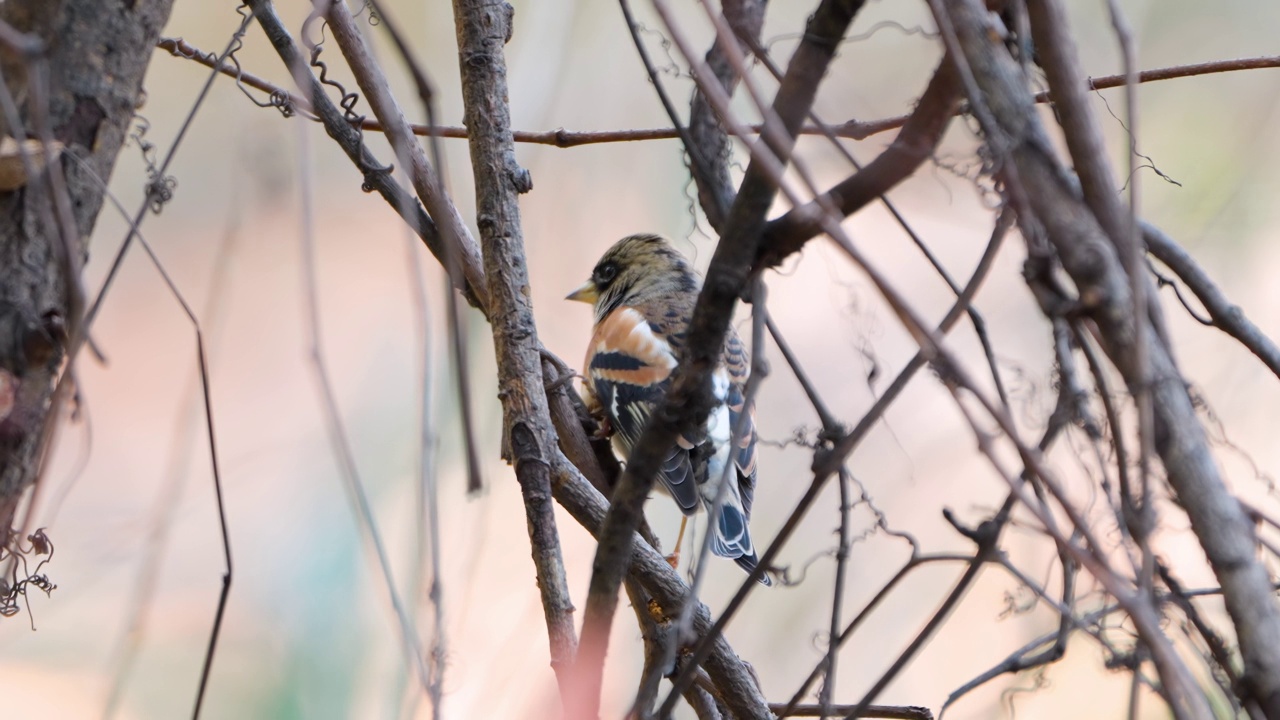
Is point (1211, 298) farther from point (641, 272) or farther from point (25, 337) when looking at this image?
point (641, 272)

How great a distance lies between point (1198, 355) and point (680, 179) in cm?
135

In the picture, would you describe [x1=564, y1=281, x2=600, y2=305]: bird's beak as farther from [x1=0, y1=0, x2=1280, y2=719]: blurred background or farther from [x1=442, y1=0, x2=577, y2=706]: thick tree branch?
[x1=442, y1=0, x2=577, y2=706]: thick tree branch

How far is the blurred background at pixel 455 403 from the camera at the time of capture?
7.69ft

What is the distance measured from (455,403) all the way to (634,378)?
18.0 inches

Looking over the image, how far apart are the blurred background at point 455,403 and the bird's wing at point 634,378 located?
29 cm

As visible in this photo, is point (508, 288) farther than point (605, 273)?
No

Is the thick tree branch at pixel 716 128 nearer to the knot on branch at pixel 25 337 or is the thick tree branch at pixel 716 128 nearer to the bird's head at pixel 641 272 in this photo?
the knot on branch at pixel 25 337

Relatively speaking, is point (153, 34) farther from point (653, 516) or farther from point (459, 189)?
point (653, 516)

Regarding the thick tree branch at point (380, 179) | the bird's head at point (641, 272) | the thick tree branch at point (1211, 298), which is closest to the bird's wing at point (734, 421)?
the bird's head at point (641, 272)

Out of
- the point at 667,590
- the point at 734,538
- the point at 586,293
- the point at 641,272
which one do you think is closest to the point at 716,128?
the point at 667,590

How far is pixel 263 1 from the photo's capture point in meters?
1.22

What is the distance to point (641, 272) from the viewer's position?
9.09 ft

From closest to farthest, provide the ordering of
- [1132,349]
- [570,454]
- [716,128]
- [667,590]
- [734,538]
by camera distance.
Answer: [1132,349]
[716,128]
[667,590]
[570,454]
[734,538]

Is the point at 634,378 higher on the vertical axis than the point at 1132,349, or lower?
higher
